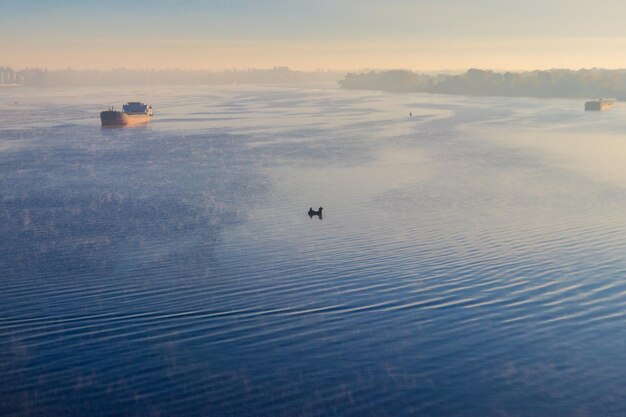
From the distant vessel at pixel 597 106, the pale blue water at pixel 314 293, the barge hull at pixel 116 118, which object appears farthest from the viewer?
the distant vessel at pixel 597 106

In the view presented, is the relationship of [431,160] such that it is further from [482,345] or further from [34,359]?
[34,359]

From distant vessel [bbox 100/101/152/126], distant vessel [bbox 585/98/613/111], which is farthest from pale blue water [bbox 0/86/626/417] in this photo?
distant vessel [bbox 585/98/613/111]

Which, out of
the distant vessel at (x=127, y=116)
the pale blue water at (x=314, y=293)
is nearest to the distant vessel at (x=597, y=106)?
the distant vessel at (x=127, y=116)

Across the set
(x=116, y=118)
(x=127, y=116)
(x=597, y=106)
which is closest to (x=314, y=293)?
(x=116, y=118)

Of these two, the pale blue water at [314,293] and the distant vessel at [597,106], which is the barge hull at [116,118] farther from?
the distant vessel at [597,106]

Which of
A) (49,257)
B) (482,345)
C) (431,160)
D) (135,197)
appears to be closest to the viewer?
(482,345)

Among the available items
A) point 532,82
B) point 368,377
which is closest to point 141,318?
point 368,377

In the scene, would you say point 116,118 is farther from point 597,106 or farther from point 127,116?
point 597,106

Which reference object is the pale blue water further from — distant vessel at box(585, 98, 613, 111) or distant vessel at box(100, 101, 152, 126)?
distant vessel at box(585, 98, 613, 111)
